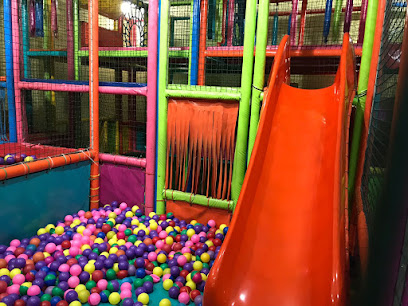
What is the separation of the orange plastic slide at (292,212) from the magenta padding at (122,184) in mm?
1582

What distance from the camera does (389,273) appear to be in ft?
1.45

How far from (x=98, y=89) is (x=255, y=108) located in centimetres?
168

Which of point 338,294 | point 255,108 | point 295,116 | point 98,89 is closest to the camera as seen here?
point 338,294

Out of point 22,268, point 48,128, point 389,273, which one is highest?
point 389,273

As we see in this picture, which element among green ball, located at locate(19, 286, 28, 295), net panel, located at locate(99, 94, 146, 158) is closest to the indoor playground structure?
green ball, located at locate(19, 286, 28, 295)

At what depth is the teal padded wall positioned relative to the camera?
2.59 meters

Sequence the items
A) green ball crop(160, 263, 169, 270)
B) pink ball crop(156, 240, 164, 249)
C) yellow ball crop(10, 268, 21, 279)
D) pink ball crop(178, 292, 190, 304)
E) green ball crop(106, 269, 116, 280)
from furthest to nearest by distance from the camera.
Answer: pink ball crop(156, 240, 164, 249) < green ball crop(160, 263, 169, 270) < green ball crop(106, 269, 116, 280) < yellow ball crop(10, 268, 21, 279) < pink ball crop(178, 292, 190, 304)

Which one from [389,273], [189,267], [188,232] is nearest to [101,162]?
[188,232]

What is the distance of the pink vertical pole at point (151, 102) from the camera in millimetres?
3037

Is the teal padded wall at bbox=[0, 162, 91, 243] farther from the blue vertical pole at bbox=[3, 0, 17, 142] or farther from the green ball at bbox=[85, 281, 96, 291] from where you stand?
the blue vertical pole at bbox=[3, 0, 17, 142]

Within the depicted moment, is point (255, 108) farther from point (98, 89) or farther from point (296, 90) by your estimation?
point (98, 89)

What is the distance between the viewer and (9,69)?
362 cm

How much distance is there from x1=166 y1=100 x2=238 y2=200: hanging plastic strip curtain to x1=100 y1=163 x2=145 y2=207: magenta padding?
0.44 m

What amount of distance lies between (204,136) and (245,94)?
541 mm
